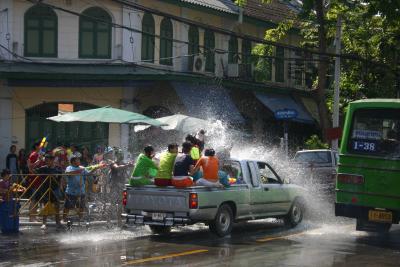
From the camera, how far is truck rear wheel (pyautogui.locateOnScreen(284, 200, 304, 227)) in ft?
59.6

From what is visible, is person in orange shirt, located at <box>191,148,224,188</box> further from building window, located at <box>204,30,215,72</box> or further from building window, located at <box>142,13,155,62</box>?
building window, located at <box>204,30,215,72</box>

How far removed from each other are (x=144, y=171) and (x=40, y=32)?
46.8ft

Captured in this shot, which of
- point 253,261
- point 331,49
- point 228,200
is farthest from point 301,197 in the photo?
point 331,49

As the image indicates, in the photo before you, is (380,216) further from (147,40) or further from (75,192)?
(147,40)

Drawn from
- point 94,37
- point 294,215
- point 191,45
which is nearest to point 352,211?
point 294,215

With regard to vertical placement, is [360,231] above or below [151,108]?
below

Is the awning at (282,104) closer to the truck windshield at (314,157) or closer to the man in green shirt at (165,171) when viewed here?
the truck windshield at (314,157)

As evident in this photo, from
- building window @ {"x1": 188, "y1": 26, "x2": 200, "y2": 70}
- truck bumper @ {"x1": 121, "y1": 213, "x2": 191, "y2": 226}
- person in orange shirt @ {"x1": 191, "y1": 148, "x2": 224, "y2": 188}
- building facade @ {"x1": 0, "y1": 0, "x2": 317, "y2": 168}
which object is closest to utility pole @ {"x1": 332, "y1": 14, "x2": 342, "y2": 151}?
building facade @ {"x1": 0, "y1": 0, "x2": 317, "y2": 168}

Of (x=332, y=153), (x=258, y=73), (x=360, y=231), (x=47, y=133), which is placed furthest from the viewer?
(x=258, y=73)

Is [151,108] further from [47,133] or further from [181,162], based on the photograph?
[181,162]

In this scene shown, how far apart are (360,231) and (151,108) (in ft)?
48.3

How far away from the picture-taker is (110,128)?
29656mm

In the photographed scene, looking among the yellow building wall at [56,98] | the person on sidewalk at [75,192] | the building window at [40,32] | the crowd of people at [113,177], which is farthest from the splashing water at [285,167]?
the building window at [40,32]

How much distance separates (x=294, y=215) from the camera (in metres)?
18.3
